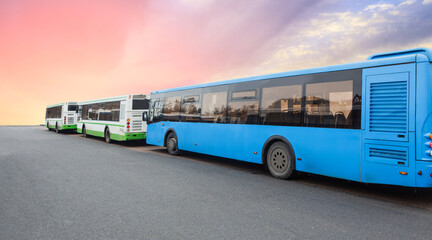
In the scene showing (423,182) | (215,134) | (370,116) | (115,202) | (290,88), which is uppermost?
(290,88)

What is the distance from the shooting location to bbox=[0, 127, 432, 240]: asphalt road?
3668mm

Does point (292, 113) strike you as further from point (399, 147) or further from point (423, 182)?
point (423, 182)

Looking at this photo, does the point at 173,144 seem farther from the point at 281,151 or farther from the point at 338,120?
the point at 338,120

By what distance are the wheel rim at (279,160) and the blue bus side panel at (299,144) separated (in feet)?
1.26

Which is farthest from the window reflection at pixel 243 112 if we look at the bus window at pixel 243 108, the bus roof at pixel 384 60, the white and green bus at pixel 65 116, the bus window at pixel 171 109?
the white and green bus at pixel 65 116

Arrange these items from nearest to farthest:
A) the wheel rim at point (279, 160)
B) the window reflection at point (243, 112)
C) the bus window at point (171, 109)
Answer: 1. the wheel rim at point (279, 160)
2. the window reflection at point (243, 112)
3. the bus window at point (171, 109)

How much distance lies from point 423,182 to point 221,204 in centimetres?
367

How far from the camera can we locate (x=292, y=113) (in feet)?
23.2

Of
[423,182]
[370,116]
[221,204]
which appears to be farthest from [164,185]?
[423,182]

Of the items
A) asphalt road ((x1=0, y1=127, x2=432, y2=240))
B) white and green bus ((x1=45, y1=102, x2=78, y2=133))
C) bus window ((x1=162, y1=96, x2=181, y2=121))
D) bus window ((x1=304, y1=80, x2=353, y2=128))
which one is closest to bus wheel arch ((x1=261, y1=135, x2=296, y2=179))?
asphalt road ((x1=0, y1=127, x2=432, y2=240))

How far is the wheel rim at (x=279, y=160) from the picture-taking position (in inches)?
285

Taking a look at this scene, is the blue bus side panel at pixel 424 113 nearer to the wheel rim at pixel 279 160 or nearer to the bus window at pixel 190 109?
the wheel rim at pixel 279 160

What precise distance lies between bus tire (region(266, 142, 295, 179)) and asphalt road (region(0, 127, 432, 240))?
26 cm

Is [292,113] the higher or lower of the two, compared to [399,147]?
higher
